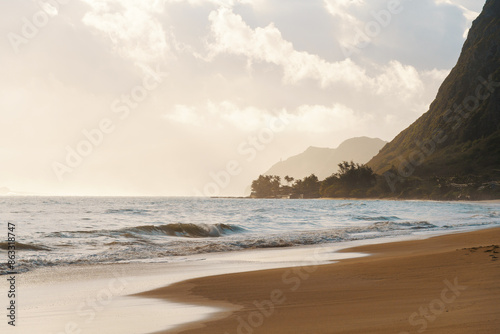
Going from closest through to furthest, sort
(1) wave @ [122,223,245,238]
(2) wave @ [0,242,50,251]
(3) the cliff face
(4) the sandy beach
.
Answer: (4) the sandy beach
(2) wave @ [0,242,50,251]
(1) wave @ [122,223,245,238]
(3) the cliff face

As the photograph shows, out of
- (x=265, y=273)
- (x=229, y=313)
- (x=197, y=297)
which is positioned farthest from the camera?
(x=265, y=273)

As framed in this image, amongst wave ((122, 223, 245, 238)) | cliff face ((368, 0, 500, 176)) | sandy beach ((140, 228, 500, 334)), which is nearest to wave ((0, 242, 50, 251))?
wave ((122, 223, 245, 238))

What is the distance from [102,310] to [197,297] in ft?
5.79

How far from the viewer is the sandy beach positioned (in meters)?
5.54

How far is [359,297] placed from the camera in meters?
7.46

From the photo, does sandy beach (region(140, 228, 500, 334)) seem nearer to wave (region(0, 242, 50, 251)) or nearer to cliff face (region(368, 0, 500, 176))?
wave (region(0, 242, 50, 251))

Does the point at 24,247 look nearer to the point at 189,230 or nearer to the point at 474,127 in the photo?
the point at 189,230

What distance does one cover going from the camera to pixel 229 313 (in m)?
6.85

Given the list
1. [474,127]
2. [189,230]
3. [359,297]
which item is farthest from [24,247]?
[474,127]

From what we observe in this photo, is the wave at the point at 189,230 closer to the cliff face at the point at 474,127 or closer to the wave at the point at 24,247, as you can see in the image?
the wave at the point at 24,247

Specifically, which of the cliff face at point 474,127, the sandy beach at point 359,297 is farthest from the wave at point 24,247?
the cliff face at point 474,127

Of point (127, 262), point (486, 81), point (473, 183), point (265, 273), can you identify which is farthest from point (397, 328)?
point (486, 81)

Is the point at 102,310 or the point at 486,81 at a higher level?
the point at 486,81

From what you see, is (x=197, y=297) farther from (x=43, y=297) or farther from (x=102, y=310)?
(x=43, y=297)
